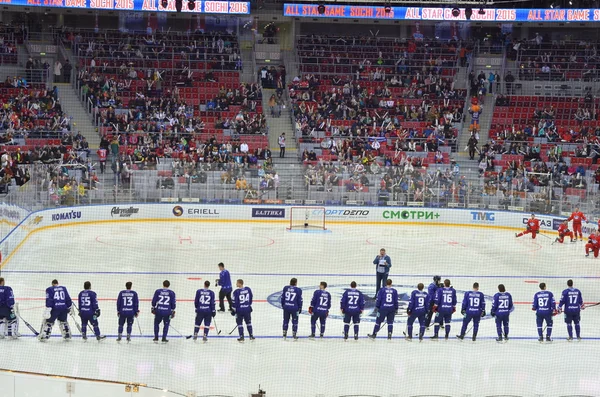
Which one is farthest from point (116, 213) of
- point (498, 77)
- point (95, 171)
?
point (498, 77)

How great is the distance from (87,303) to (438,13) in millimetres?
24707

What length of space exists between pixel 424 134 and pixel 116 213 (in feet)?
39.9

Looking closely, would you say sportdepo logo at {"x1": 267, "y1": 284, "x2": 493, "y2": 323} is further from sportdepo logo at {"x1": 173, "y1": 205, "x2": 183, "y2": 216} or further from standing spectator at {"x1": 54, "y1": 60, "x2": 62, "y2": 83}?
standing spectator at {"x1": 54, "y1": 60, "x2": 62, "y2": 83}

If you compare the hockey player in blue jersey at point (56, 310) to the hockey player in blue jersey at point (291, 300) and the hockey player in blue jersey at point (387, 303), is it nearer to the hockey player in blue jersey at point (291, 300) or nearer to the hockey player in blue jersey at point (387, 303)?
the hockey player in blue jersey at point (291, 300)

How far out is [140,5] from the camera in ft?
110

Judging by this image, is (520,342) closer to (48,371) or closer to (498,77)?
(48,371)

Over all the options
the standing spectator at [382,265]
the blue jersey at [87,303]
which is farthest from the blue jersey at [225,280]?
the standing spectator at [382,265]

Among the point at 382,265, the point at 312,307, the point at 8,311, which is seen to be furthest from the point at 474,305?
the point at 8,311

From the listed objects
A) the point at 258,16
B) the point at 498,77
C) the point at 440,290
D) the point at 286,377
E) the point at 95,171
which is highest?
the point at 258,16

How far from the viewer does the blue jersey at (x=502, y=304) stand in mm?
14211

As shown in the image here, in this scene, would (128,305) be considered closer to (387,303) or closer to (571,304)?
(387,303)

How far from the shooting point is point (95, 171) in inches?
1032

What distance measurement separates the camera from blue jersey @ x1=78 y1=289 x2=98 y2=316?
1357 centimetres

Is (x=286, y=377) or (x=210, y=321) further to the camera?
(x=210, y=321)
